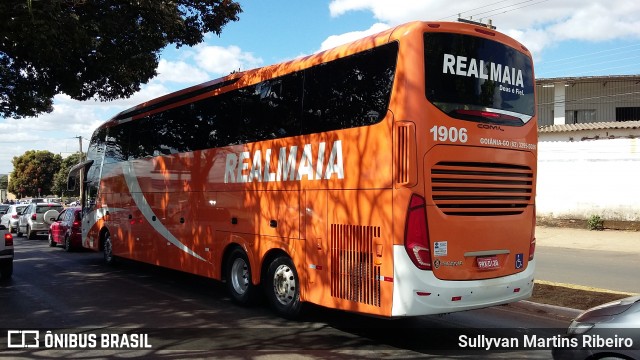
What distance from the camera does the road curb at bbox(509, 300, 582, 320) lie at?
7242 mm

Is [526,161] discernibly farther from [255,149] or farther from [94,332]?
[94,332]

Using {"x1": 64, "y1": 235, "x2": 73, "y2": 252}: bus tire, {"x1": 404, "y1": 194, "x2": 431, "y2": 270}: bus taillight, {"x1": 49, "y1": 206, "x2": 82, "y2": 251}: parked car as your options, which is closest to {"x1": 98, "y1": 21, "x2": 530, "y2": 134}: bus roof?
{"x1": 404, "y1": 194, "x2": 431, "y2": 270}: bus taillight

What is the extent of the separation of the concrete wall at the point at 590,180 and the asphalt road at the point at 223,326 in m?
11.9

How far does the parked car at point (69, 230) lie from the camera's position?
56.3 ft

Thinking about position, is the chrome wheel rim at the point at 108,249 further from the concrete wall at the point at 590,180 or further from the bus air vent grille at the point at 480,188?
the concrete wall at the point at 590,180

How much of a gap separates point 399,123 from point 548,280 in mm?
6000

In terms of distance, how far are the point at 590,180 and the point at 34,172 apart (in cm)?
7412

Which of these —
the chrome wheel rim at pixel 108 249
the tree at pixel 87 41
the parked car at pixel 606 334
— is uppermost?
the tree at pixel 87 41

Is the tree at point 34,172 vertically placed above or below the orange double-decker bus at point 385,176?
above

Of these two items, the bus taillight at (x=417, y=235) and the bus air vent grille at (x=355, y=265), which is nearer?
the bus taillight at (x=417, y=235)

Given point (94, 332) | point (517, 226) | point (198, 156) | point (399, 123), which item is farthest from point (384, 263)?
point (198, 156)

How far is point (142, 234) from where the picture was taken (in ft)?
37.0

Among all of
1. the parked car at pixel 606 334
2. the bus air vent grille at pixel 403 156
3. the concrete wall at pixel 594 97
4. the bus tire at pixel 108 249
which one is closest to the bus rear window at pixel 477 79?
the bus air vent grille at pixel 403 156

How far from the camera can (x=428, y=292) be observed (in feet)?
18.0
